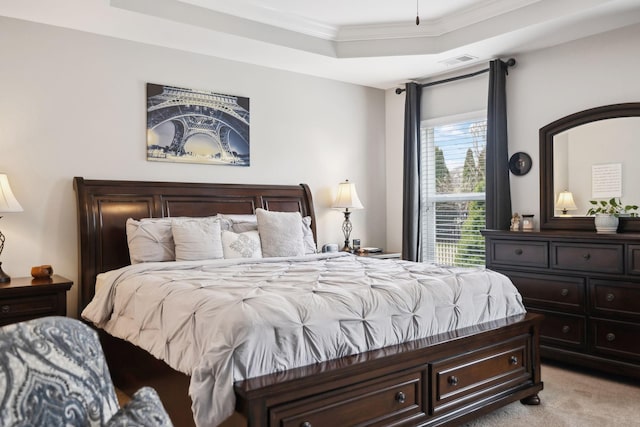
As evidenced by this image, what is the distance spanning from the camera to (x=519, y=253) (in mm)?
4102

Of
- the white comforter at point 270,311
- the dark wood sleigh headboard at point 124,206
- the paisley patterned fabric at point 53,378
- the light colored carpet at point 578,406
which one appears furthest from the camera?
the dark wood sleigh headboard at point 124,206

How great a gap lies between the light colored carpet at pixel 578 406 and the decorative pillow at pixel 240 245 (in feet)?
6.50

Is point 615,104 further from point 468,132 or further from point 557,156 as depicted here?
point 468,132

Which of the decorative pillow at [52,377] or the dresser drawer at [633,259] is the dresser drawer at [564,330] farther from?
the decorative pillow at [52,377]

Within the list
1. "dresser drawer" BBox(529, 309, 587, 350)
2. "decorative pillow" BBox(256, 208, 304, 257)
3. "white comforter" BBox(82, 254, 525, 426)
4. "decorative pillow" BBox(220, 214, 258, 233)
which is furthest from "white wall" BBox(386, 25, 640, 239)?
"decorative pillow" BBox(220, 214, 258, 233)

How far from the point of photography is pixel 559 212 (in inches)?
169

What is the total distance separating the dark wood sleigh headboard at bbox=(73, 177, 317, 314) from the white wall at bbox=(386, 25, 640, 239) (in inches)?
92.0

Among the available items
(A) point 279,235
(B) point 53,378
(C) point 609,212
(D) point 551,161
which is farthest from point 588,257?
(B) point 53,378

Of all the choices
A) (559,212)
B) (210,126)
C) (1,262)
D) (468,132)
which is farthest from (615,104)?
(1,262)

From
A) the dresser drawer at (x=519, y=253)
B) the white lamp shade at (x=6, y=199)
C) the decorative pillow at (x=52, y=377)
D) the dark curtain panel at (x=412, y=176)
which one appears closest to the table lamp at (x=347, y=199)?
the dark curtain panel at (x=412, y=176)

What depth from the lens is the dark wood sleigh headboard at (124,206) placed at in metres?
3.79

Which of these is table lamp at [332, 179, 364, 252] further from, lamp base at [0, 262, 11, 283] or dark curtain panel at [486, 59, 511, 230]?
lamp base at [0, 262, 11, 283]

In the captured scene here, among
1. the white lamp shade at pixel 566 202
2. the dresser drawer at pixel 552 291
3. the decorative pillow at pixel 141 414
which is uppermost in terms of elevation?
the white lamp shade at pixel 566 202

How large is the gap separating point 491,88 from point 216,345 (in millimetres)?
3760
